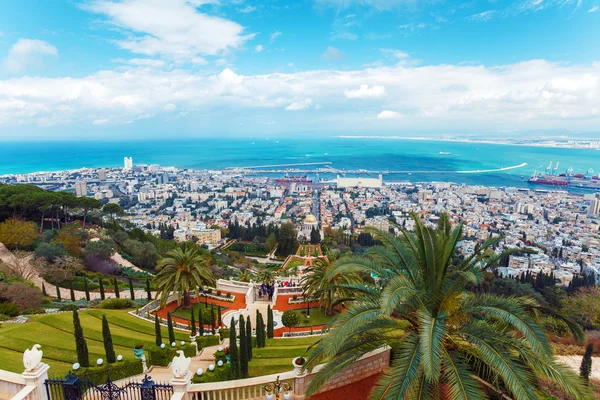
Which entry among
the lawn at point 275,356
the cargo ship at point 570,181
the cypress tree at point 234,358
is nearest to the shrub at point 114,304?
the lawn at point 275,356

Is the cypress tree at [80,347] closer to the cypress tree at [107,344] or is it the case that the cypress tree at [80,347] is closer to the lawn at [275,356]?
the cypress tree at [107,344]

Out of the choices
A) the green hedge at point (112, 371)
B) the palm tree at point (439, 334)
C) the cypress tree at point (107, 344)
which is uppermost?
the palm tree at point (439, 334)

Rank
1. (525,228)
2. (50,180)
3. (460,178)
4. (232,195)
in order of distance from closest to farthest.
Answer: (525,228)
(232,195)
(50,180)
(460,178)

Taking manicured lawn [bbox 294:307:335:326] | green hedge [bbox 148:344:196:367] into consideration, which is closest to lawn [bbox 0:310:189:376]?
green hedge [bbox 148:344:196:367]

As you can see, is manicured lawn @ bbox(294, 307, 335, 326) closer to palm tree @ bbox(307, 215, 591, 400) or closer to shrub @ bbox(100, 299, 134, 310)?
shrub @ bbox(100, 299, 134, 310)

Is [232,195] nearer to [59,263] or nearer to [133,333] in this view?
[59,263]

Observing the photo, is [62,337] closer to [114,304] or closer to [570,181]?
[114,304]

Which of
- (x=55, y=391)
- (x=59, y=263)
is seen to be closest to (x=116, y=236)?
(x=59, y=263)
